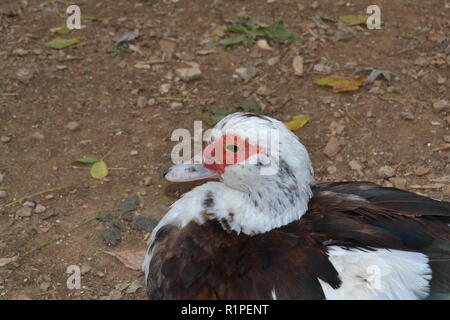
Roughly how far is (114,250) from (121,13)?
2.32 m

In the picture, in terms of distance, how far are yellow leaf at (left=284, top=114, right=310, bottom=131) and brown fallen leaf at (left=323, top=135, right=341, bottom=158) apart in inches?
8.6

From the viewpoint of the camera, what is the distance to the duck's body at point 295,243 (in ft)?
7.89

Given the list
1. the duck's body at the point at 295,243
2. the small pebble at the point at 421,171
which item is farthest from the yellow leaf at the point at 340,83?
the duck's body at the point at 295,243

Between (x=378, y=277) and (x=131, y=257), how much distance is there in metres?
1.43

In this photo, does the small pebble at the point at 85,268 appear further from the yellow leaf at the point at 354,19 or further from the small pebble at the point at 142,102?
the yellow leaf at the point at 354,19

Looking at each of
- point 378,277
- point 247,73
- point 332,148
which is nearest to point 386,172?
point 332,148

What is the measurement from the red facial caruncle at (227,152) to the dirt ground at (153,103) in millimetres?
859

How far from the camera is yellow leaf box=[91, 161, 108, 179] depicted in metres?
3.78

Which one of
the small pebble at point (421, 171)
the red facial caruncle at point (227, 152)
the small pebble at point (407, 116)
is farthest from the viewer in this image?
the small pebble at point (407, 116)

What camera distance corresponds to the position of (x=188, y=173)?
9.37ft

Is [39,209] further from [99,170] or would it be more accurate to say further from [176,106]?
[176,106]

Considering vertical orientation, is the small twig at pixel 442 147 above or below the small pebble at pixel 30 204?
above

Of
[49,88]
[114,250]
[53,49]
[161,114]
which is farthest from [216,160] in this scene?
[53,49]

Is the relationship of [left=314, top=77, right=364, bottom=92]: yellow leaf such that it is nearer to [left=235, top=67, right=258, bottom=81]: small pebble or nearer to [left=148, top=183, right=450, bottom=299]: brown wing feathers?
[left=235, top=67, right=258, bottom=81]: small pebble
